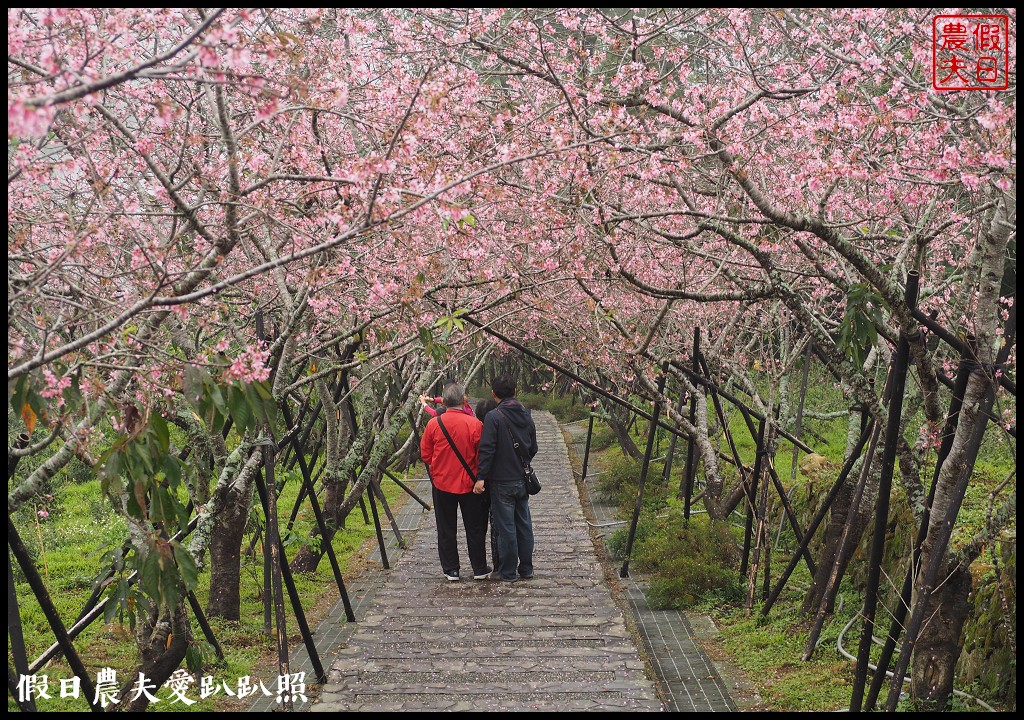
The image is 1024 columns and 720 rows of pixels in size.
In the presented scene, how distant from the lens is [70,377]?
3.91 metres

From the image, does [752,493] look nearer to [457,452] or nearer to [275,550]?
[457,452]

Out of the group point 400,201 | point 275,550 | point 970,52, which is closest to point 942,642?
point 970,52

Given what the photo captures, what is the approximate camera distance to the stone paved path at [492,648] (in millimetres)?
5605

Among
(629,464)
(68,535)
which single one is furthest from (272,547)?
(629,464)

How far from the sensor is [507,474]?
8.57 meters

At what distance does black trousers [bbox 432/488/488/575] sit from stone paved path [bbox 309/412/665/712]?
207 millimetres

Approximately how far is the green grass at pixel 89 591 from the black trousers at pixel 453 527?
122cm

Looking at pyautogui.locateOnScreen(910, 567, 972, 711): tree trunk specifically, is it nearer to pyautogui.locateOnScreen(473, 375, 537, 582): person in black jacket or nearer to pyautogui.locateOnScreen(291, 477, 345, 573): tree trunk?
pyautogui.locateOnScreen(473, 375, 537, 582): person in black jacket

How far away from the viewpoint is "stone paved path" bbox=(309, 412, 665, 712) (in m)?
5.61

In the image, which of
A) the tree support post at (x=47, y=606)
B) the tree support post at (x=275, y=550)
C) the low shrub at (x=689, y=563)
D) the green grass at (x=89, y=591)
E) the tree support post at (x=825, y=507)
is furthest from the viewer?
the low shrub at (x=689, y=563)

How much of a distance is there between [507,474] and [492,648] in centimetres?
224

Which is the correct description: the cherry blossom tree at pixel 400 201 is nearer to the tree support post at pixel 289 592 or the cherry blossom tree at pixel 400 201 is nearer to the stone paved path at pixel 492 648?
the tree support post at pixel 289 592

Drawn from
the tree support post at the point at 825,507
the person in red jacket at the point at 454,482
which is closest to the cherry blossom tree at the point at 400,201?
the tree support post at the point at 825,507

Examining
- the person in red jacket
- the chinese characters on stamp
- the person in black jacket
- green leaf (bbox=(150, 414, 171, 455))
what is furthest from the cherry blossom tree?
the person in black jacket
